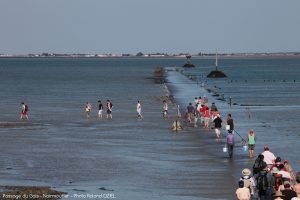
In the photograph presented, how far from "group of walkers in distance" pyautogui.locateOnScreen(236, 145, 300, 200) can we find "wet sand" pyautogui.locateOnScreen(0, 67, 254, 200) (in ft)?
6.09

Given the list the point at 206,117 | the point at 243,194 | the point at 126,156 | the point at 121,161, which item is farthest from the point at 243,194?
the point at 206,117

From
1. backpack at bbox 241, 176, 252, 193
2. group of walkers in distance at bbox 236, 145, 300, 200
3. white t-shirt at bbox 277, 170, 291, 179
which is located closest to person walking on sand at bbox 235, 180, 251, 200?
group of walkers in distance at bbox 236, 145, 300, 200

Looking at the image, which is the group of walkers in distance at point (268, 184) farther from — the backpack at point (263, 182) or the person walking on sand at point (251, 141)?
the person walking on sand at point (251, 141)

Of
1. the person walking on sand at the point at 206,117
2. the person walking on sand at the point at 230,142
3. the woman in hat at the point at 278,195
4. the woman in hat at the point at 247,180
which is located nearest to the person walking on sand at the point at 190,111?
the person walking on sand at the point at 206,117

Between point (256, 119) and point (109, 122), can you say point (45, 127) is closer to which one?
point (109, 122)

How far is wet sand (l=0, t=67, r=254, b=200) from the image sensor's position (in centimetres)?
2411

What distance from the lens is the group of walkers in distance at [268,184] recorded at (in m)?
18.1

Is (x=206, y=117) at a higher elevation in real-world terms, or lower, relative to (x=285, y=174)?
higher

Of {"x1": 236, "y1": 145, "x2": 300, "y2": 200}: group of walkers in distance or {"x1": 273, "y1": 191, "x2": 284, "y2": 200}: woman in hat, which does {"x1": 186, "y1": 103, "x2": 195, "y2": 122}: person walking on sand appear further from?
{"x1": 273, "y1": 191, "x2": 284, "y2": 200}: woman in hat

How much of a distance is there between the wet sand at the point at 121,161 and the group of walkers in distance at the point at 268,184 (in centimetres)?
185

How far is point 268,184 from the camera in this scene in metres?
19.8

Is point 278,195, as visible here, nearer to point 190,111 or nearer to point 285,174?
point 285,174

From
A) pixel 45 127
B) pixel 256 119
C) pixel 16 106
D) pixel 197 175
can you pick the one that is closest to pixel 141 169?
pixel 197 175

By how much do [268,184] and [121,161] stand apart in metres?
11.0
